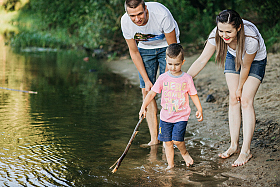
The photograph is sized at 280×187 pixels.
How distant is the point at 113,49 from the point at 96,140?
11.1 metres

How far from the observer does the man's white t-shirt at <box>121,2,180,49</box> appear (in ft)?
13.2

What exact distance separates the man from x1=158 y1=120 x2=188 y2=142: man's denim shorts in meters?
0.75

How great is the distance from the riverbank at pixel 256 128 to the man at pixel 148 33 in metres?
1.04

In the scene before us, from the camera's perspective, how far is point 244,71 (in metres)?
3.76

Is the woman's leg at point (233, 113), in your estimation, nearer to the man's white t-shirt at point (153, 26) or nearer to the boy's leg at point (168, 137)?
the boy's leg at point (168, 137)

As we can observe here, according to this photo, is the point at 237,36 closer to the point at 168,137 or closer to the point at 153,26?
the point at 153,26

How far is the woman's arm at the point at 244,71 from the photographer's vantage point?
3663mm

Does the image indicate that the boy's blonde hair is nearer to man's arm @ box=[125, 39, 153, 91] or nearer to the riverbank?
man's arm @ box=[125, 39, 153, 91]

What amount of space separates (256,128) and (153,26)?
212 cm

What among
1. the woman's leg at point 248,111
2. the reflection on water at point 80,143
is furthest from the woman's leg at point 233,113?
the reflection on water at point 80,143

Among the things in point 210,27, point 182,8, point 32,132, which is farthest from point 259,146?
point 182,8

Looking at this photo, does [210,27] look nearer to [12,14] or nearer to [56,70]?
[56,70]

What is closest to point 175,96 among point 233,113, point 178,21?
point 233,113

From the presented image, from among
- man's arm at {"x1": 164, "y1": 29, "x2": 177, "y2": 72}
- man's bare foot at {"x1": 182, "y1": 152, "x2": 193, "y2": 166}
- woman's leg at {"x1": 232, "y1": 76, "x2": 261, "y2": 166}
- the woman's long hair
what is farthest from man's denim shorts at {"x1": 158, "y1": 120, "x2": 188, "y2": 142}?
man's arm at {"x1": 164, "y1": 29, "x2": 177, "y2": 72}
